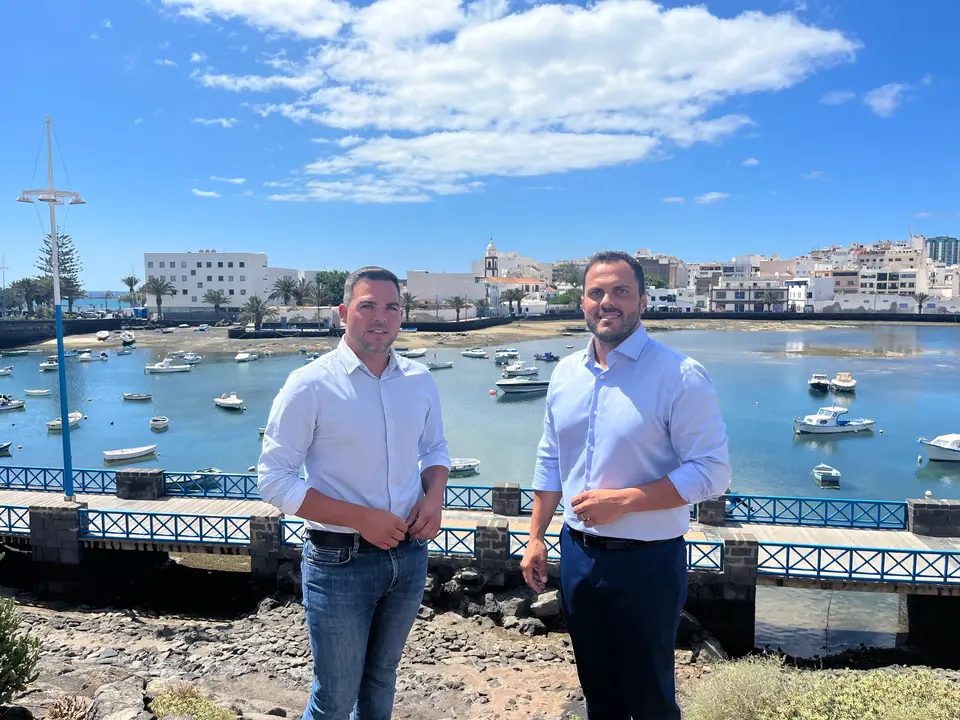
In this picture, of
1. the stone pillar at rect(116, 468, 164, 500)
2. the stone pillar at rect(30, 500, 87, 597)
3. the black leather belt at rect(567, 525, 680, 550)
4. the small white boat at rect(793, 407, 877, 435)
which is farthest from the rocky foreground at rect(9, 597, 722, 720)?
the small white boat at rect(793, 407, 877, 435)

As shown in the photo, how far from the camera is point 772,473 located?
2588 cm

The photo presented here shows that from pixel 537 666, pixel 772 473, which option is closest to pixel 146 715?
pixel 537 666

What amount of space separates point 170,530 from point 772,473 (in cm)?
2157

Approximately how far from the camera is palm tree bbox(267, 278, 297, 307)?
312 feet

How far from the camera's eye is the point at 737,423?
3591 cm

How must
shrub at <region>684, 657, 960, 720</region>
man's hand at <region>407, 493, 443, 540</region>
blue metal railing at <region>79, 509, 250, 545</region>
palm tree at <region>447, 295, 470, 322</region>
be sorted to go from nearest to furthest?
man's hand at <region>407, 493, 443, 540</region> → shrub at <region>684, 657, 960, 720</region> → blue metal railing at <region>79, 509, 250, 545</region> → palm tree at <region>447, 295, 470, 322</region>

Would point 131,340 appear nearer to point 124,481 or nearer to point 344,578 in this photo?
point 124,481

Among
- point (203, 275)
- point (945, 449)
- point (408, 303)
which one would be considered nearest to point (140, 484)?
point (945, 449)

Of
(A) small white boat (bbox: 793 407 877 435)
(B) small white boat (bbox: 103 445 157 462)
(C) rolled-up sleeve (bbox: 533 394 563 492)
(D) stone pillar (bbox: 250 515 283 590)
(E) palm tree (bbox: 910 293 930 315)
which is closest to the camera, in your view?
(C) rolled-up sleeve (bbox: 533 394 563 492)

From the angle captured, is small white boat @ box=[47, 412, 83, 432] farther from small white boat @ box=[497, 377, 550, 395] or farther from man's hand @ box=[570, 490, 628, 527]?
man's hand @ box=[570, 490, 628, 527]

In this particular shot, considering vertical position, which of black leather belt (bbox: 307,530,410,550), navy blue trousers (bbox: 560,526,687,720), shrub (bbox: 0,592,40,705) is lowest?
shrub (bbox: 0,592,40,705)

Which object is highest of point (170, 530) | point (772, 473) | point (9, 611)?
point (9, 611)

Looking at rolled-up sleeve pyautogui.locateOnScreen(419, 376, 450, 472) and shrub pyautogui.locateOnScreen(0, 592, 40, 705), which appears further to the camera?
shrub pyautogui.locateOnScreen(0, 592, 40, 705)

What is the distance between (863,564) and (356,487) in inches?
372
